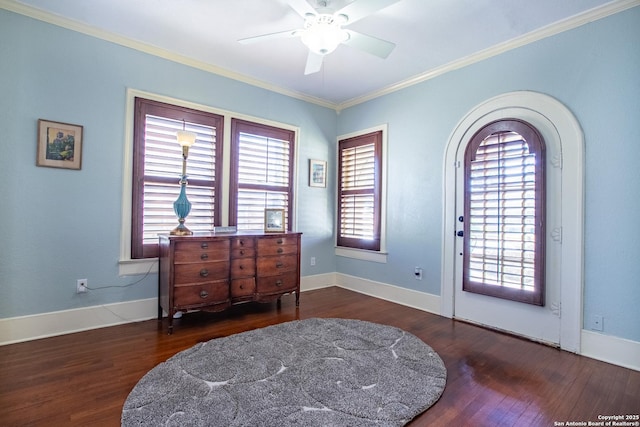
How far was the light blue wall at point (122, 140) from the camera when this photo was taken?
2.35 meters

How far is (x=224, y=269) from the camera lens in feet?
10.1

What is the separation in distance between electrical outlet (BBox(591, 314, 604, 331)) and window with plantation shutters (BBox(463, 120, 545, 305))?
342 mm

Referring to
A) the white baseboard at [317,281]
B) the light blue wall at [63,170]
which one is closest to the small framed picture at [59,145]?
the light blue wall at [63,170]

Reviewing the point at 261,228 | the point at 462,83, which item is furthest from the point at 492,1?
the point at 261,228

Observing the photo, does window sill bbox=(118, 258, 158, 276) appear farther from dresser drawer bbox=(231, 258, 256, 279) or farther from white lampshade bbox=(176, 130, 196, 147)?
white lampshade bbox=(176, 130, 196, 147)

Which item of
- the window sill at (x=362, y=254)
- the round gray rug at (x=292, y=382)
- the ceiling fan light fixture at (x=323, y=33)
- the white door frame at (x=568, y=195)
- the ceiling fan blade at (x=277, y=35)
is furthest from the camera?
the window sill at (x=362, y=254)

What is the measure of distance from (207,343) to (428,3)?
10.4 feet

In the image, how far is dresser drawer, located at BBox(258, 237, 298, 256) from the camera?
3361 millimetres

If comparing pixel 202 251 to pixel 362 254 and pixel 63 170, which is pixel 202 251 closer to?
pixel 63 170

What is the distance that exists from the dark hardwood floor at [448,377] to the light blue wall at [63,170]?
451 millimetres

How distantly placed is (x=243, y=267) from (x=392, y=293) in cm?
190

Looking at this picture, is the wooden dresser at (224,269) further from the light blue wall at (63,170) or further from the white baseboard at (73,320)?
the light blue wall at (63,170)

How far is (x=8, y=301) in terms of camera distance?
2.51 m

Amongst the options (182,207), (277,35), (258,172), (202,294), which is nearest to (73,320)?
(202,294)
